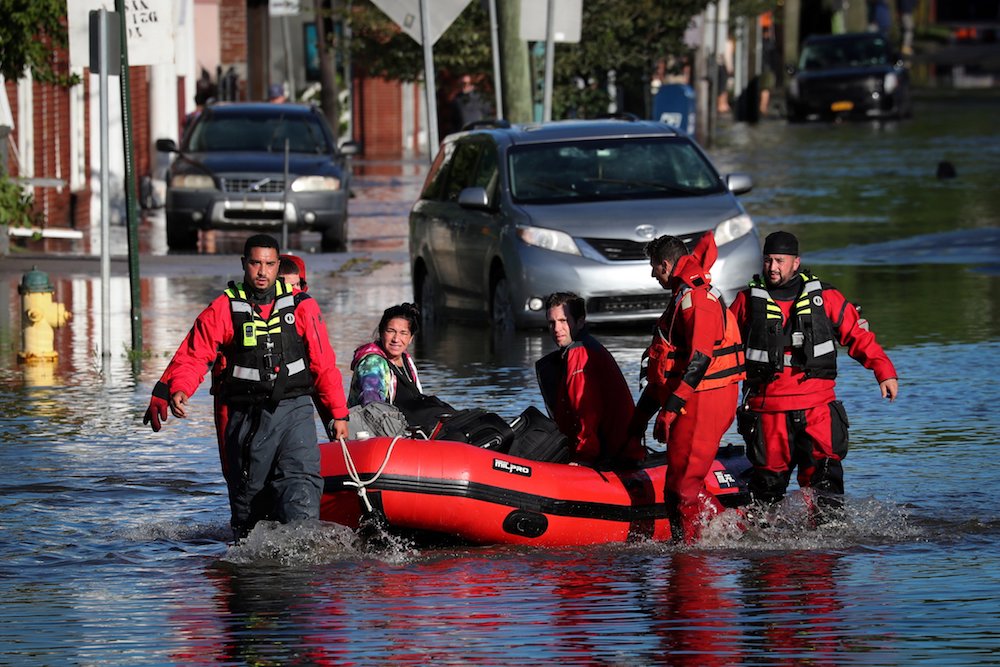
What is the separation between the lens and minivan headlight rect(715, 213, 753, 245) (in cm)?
1719

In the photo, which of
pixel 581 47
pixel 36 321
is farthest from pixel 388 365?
pixel 581 47

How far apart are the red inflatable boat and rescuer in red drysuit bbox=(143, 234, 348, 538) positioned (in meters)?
0.22

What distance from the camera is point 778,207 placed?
1189 inches

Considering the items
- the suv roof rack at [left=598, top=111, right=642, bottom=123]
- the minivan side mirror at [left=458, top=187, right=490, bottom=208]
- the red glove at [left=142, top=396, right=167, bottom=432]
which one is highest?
the suv roof rack at [left=598, top=111, right=642, bottom=123]

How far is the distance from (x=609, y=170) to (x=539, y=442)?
819 centimetres

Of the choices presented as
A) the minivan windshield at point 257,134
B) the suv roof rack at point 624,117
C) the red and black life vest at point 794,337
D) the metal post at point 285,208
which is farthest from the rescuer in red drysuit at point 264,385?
the minivan windshield at point 257,134

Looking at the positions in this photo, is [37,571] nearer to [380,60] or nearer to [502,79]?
[502,79]

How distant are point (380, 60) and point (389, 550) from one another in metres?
27.2

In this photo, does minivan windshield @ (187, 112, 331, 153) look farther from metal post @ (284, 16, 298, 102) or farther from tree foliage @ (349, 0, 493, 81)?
metal post @ (284, 16, 298, 102)

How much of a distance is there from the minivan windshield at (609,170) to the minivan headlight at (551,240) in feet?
1.77

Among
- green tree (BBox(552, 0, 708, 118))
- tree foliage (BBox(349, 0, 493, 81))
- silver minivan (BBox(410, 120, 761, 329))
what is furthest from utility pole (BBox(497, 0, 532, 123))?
silver minivan (BBox(410, 120, 761, 329))

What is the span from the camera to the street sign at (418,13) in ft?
68.5

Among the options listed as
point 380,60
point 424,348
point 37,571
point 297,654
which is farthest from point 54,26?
point 380,60

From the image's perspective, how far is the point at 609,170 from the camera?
1797 cm
